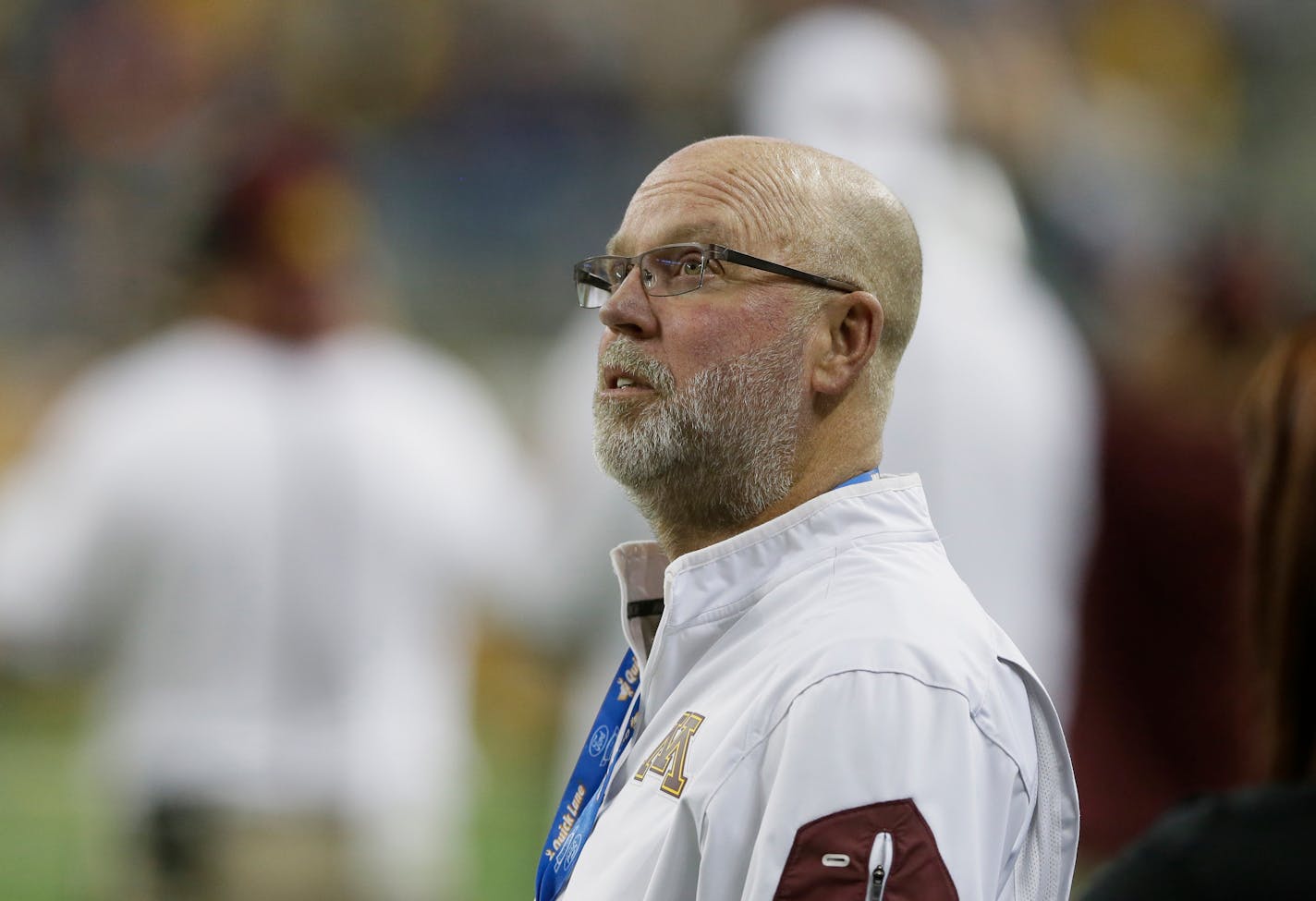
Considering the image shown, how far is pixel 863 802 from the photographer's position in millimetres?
1903

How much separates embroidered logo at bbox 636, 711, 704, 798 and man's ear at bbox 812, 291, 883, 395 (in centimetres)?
50

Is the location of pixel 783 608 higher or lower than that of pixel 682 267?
lower

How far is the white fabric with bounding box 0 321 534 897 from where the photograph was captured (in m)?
4.57

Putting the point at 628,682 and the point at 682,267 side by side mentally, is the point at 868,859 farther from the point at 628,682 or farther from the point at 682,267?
the point at 682,267

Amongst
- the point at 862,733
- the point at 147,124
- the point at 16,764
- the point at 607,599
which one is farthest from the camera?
the point at 147,124

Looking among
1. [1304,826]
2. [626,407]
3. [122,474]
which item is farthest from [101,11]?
[1304,826]

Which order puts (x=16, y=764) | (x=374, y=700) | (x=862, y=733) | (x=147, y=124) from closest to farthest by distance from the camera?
(x=862, y=733) → (x=374, y=700) → (x=16, y=764) → (x=147, y=124)

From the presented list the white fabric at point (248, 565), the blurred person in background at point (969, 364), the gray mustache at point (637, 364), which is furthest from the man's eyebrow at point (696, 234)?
the white fabric at point (248, 565)

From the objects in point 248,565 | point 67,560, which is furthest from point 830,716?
point 67,560

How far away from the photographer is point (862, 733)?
194cm

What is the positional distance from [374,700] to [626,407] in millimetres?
2601

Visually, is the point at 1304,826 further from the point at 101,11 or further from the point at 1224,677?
the point at 101,11

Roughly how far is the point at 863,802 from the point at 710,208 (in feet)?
2.82

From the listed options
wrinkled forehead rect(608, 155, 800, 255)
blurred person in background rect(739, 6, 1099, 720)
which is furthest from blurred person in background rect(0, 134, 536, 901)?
wrinkled forehead rect(608, 155, 800, 255)
